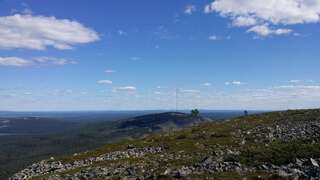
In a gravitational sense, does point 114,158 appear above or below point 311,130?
below

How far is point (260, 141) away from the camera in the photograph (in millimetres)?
56344

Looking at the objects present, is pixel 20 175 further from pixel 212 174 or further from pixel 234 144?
pixel 212 174

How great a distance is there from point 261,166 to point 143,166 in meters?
13.3

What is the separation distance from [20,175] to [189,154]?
2688 cm

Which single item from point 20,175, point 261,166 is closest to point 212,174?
point 261,166

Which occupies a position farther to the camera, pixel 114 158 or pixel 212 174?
pixel 114 158

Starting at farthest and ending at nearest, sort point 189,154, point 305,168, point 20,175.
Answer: point 20,175 < point 189,154 < point 305,168

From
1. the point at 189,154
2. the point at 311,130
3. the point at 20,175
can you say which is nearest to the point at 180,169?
the point at 189,154

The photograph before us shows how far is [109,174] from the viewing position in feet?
147

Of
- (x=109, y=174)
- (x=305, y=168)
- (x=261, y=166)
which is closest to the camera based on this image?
(x=305, y=168)

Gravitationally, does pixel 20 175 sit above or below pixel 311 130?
below

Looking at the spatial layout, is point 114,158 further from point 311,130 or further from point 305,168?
point 305,168

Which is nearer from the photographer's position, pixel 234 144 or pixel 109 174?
pixel 109 174

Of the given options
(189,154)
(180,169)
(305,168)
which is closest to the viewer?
(305,168)
